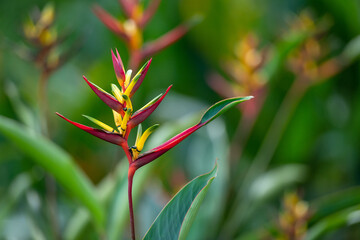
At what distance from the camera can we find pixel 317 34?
35.9 inches

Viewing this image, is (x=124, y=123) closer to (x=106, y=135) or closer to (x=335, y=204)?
(x=106, y=135)

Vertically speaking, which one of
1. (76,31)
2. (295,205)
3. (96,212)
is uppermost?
(76,31)

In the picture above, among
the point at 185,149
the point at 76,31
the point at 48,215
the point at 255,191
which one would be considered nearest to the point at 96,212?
the point at 48,215

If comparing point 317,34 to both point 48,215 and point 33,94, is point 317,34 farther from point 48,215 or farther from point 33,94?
point 33,94

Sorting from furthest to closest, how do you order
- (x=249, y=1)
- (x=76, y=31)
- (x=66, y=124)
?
(x=76, y=31) < (x=249, y=1) < (x=66, y=124)

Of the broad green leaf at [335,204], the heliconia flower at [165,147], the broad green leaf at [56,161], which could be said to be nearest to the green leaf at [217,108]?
the heliconia flower at [165,147]

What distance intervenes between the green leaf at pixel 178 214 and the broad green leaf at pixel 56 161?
0.23 meters

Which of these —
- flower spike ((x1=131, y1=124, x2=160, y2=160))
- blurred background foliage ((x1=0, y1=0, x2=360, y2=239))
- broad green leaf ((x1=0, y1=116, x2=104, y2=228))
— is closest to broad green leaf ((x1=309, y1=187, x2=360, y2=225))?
blurred background foliage ((x1=0, y1=0, x2=360, y2=239))

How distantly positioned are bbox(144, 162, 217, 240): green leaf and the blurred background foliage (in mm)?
326

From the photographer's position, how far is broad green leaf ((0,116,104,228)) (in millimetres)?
597

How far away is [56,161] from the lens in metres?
0.62

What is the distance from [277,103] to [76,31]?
2.51 feet

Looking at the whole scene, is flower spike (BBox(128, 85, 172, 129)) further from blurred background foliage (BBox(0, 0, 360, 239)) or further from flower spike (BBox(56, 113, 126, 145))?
blurred background foliage (BBox(0, 0, 360, 239))

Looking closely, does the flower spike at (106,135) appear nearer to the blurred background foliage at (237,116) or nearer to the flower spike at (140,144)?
the flower spike at (140,144)
